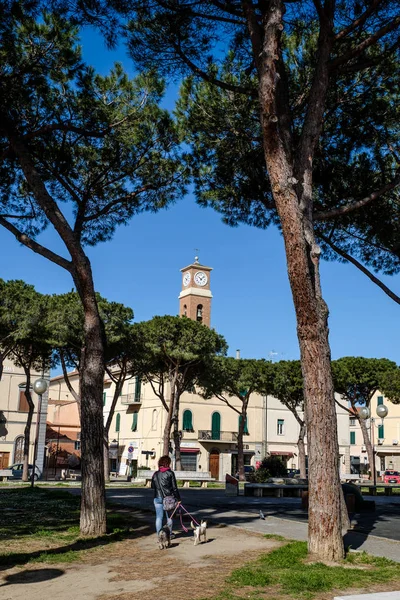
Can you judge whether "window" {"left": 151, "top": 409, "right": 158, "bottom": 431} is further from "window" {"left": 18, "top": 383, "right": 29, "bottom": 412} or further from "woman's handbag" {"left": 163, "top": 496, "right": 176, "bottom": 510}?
"woman's handbag" {"left": 163, "top": 496, "right": 176, "bottom": 510}

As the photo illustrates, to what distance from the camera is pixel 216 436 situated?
4497 cm

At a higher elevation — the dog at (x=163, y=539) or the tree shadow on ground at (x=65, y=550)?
the dog at (x=163, y=539)

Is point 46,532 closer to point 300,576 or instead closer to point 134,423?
point 300,576

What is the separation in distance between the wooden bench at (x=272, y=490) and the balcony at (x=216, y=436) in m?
23.5

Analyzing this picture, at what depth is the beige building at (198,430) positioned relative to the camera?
1727 inches

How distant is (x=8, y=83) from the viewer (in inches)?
432

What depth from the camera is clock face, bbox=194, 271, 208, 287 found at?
56.3 metres

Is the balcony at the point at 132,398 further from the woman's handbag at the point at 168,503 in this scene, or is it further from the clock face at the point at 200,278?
the woman's handbag at the point at 168,503

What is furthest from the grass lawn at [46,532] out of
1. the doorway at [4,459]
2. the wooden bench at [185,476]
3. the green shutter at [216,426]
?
the green shutter at [216,426]

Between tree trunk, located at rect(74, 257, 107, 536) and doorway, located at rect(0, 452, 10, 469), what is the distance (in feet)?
93.9

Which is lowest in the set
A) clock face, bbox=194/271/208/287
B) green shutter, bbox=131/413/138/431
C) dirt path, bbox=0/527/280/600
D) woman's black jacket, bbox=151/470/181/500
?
dirt path, bbox=0/527/280/600

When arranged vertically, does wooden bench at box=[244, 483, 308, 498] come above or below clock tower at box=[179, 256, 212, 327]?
below

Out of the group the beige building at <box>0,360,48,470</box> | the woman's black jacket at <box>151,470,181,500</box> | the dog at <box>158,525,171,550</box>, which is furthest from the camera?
the beige building at <box>0,360,48,470</box>

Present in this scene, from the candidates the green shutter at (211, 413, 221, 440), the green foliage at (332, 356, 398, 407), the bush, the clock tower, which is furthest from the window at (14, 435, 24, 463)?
the clock tower
